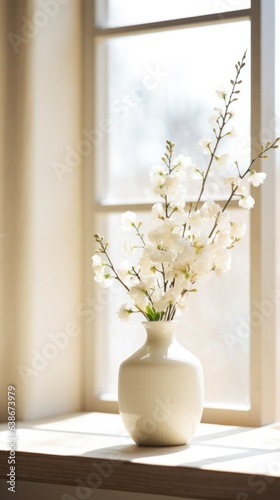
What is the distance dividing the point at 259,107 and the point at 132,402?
996 mm

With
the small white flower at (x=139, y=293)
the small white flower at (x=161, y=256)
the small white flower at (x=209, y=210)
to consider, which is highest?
the small white flower at (x=209, y=210)

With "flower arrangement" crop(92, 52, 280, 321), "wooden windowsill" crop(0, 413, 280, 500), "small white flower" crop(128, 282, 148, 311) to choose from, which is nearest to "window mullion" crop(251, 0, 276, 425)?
"wooden windowsill" crop(0, 413, 280, 500)

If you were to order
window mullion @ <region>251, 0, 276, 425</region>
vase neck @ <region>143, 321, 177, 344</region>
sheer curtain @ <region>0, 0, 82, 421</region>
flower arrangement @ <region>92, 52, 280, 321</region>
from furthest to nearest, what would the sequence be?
sheer curtain @ <region>0, 0, 82, 421</region>
window mullion @ <region>251, 0, 276, 425</region>
vase neck @ <region>143, 321, 177, 344</region>
flower arrangement @ <region>92, 52, 280, 321</region>

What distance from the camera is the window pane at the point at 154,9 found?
277cm

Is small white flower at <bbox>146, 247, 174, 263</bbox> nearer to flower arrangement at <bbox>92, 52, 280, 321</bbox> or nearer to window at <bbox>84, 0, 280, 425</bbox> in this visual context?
flower arrangement at <bbox>92, 52, 280, 321</bbox>

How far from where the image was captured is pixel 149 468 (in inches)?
79.4

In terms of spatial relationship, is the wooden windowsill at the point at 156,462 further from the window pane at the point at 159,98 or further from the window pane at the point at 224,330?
the window pane at the point at 159,98

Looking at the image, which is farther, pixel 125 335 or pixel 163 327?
pixel 125 335

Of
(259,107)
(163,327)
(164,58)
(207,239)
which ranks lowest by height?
(163,327)

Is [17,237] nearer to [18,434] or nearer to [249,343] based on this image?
[18,434]

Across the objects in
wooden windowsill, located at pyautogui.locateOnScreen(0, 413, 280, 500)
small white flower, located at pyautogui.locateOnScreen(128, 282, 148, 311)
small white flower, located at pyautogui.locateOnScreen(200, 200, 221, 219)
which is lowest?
wooden windowsill, located at pyautogui.locateOnScreen(0, 413, 280, 500)

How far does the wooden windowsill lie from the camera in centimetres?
193

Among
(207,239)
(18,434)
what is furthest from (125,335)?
(207,239)

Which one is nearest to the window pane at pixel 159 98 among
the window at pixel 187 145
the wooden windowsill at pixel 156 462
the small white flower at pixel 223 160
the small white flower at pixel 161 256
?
the window at pixel 187 145
